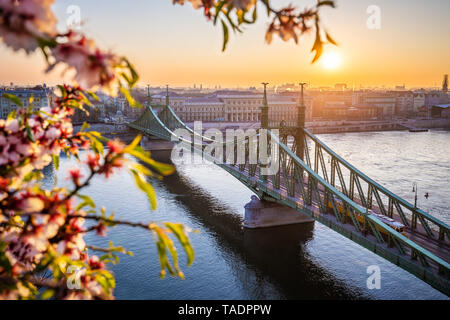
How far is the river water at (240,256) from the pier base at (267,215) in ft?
1.31

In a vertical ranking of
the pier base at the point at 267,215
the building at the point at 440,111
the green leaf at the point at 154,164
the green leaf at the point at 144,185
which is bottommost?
the pier base at the point at 267,215

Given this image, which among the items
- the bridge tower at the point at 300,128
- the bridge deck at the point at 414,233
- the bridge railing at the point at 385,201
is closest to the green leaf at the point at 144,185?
the bridge deck at the point at 414,233

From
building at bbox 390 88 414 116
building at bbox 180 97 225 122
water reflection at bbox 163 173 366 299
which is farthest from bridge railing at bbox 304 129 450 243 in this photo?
building at bbox 390 88 414 116

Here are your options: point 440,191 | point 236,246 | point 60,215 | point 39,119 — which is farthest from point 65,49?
point 440,191

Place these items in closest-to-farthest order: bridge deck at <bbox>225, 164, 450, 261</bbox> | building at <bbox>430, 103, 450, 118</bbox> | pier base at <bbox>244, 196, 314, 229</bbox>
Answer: bridge deck at <bbox>225, 164, 450, 261</bbox> < pier base at <bbox>244, 196, 314, 229</bbox> < building at <bbox>430, 103, 450, 118</bbox>

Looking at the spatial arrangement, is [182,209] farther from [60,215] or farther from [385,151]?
[385,151]

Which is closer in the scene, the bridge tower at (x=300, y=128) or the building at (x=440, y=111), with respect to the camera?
the bridge tower at (x=300, y=128)

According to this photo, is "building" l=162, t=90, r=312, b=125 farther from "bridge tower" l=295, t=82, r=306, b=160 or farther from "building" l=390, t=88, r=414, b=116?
"bridge tower" l=295, t=82, r=306, b=160

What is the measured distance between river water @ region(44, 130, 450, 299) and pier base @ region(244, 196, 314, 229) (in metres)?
0.40

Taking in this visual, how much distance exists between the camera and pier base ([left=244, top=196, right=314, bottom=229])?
20.3m

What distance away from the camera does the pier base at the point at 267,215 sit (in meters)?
20.3

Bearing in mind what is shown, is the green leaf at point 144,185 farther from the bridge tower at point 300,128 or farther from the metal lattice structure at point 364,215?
the bridge tower at point 300,128
